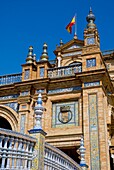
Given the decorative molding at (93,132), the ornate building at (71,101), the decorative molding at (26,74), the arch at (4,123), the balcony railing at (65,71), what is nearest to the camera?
the decorative molding at (93,132)

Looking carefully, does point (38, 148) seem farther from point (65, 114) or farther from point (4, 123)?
point (4, 123)

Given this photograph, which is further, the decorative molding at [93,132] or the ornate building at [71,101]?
the ornate building at [71,101]

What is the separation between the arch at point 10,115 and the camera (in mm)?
14625

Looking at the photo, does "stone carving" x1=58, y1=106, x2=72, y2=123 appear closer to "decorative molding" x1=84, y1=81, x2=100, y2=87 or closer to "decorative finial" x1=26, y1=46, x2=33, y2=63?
"decorative molding" x1=84, y1=81, x2=100, y2=87

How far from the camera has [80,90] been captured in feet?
46.3

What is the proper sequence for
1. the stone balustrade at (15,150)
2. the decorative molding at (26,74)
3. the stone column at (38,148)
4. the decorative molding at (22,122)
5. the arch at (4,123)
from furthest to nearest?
1. the arch at (4,123)
2. the decorative molding at (26,74)
3. the decorative molding at (22,122)
4. the stone column at (38,148)
5. the stone balustrade at (15,150)

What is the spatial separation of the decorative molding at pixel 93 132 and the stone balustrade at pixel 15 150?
6.05m

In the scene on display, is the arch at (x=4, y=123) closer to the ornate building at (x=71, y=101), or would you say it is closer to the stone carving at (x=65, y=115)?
the ornate building at (x=71, y=101)

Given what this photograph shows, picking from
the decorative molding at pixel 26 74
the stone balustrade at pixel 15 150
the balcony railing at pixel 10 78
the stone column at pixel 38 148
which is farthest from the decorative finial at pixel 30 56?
the stone balustrade at pixel 15 150

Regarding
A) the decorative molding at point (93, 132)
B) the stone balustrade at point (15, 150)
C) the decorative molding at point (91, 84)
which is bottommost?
the stone balustrade at point (15, 150)

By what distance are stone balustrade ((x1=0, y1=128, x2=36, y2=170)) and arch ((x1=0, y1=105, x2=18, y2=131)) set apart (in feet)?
25.6

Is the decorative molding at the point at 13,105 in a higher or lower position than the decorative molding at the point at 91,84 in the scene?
lower

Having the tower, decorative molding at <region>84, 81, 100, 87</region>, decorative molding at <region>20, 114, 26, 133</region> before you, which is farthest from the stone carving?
decorative molding at <region>20, 114, 26, 133</region>

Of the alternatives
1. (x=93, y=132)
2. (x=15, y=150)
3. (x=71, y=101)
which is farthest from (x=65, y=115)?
(x=15, y=150)
